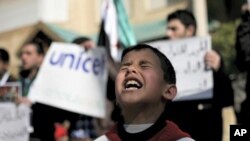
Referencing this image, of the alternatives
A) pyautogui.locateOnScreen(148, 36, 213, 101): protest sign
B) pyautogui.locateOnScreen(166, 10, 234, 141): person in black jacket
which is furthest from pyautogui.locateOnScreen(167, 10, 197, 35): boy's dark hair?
pyautogui.locateOnScreen(148, 36, 213, 101): protest sign

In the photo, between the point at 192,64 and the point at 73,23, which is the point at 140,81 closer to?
the point at 192,64

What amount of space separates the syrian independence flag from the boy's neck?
2841 mm

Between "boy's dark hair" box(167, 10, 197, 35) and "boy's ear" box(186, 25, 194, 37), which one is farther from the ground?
"boy's dark hair" box(167, 10, 197, 35)

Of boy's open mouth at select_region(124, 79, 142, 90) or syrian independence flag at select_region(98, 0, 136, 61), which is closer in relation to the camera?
boy's open mouth at select_region(124, 79, 142, 90)

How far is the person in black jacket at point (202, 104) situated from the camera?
392cm

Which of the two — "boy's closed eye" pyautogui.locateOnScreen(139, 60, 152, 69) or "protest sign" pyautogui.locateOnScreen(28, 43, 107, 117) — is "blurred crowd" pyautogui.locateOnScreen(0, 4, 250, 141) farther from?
"boy's closed eye" pyautogui.locateOnScreen(139, 60, 152, 69)

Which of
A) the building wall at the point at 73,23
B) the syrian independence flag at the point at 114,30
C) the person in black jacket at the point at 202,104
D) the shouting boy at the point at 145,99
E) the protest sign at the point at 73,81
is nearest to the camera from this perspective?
the shouting boy at the point at 145,99

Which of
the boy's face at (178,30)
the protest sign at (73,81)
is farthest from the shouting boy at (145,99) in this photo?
the protest sign at (73,81)

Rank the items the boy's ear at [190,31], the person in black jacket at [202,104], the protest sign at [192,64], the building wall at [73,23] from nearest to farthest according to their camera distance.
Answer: the person in black jacket at [202,104] < the protest sign at [192,64] < the boy's ear at [190,31] < the building wall at [73,23]

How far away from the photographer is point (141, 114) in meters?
2.36

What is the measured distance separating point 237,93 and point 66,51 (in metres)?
1.31

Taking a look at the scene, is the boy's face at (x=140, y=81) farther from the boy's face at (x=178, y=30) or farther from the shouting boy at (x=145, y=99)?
the boy's face at (x=178, y=30)

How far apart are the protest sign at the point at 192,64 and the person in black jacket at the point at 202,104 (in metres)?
0.04

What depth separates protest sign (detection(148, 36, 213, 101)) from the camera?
4.28 metres
